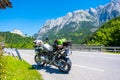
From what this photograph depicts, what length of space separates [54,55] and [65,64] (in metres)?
1.02

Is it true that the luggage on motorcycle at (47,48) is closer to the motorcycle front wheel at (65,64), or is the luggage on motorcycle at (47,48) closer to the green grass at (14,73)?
the motorcycle front wheel at (65,64)

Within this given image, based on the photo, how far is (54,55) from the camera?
1306 centimetres

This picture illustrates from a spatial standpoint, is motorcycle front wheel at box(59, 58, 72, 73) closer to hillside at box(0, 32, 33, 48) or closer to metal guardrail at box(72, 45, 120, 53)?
hillside at box(0, 32, 33, 48)

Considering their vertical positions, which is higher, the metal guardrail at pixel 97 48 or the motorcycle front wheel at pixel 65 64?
the metal guardrail at pixel 97 48

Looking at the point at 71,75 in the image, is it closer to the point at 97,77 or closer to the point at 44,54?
the point at 97,77

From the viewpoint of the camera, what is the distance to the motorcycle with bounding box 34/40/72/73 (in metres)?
12.2

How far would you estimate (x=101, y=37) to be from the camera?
196 feet

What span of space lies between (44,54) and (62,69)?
2.05 metres

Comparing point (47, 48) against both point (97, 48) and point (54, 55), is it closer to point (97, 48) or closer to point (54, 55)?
point (54, 55)

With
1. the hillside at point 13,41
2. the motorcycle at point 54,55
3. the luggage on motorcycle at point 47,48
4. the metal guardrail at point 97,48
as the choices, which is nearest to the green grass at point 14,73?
the hillside at point 13,41

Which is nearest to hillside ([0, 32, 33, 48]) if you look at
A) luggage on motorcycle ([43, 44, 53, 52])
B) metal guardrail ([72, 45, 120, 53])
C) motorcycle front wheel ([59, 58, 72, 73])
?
luggage on motorcycle ([43, 44, 53, 52])

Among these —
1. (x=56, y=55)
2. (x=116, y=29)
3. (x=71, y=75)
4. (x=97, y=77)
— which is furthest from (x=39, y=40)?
(x=116, y=29)

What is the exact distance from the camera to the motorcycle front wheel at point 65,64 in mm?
12073

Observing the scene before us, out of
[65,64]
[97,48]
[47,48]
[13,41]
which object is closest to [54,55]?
[47,48]
